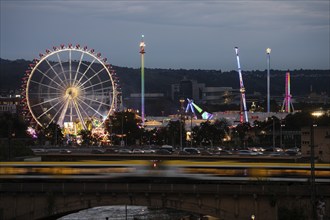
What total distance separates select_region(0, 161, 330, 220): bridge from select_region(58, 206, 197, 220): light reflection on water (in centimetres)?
1304

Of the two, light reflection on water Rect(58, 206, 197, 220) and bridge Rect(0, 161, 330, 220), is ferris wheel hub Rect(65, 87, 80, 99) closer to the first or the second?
light reflection on water Rect(58, 206, 197, 220)

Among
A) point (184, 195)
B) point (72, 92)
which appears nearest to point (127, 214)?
point (184, 195)

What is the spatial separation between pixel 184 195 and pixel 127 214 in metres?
21.6

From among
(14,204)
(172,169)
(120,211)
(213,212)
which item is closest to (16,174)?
(14,204)

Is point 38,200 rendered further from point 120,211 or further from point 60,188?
point 120,211

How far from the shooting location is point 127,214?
72125 millimetres

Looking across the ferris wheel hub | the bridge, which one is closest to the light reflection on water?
the bridge

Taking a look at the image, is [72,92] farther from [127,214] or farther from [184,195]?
[184,195]

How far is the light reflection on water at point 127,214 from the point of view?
227ft

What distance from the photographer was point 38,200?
169ft

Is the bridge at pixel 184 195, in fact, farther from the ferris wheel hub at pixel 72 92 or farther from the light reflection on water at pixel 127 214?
the ferris wheel hub at pixel 72 92

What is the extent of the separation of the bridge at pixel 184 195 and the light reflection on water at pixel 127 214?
13.0 metres

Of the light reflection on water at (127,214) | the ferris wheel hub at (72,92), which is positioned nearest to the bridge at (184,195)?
the light reflection on water at (127,214)

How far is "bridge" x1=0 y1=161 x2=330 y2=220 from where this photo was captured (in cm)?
4981
